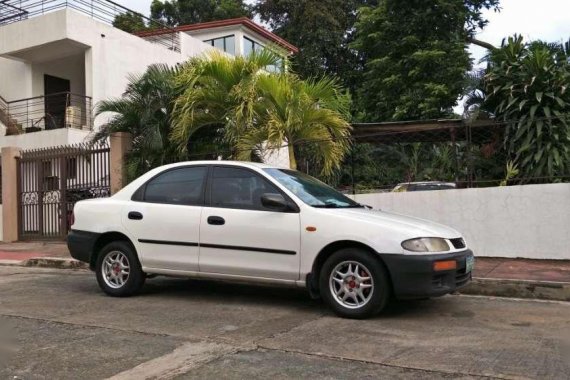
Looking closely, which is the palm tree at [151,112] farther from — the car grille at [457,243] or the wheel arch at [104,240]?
the car grille at [457,243]

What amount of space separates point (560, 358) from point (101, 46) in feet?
58.0

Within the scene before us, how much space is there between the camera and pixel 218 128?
11.9 m

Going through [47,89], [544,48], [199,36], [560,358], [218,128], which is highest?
[199,36]

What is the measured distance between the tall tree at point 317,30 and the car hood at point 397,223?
26.5 m

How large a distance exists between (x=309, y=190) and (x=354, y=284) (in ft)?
4.41

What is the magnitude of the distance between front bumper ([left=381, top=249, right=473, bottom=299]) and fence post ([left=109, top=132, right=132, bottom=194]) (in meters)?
8.36

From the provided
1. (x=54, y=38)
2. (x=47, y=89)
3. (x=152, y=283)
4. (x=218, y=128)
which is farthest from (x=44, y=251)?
(x=47, y=89)

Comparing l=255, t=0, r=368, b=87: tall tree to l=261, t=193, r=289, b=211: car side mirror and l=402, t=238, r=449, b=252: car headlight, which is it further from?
l=402, t=238, r=449, b=252: car headlight

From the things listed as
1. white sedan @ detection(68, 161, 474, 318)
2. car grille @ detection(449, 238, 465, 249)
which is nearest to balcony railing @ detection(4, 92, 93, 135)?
white sedan @ detection(68, 161, 474, 318)

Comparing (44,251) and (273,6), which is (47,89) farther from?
(273,6)

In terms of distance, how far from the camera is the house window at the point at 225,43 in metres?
25.7

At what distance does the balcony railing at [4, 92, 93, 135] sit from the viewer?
63.1ft

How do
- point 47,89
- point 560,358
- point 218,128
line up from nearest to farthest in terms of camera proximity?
point 560,358 → point 218,128 → point 47,89

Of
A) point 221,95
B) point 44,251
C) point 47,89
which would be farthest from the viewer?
point 47,89
